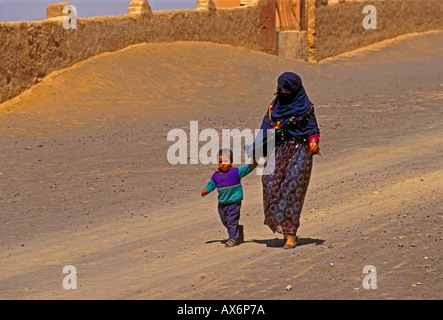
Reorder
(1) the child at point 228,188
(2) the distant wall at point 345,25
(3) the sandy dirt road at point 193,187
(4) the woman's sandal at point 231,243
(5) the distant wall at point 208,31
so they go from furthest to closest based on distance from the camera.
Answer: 1. (2) the distant wall at point 345,25
2. (5) the distant wall at point 208,31
3. (4) the woman's sandal at point 231,243
4. (1) the child at point 228,188
5. (3) the sandy dirt road at point 193,187

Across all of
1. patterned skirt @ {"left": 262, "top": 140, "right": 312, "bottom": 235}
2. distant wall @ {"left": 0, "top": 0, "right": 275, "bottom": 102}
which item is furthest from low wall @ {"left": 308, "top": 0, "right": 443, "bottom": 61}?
patterned skirt @ {"left": 262, "top": 140, "right": 312, "bottom": 235}

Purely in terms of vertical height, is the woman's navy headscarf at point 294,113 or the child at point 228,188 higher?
the woman's navy headscarf at point 294,113

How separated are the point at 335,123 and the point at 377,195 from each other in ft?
21.3

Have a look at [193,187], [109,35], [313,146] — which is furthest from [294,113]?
[109,35]

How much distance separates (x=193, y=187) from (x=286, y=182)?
13.7 feet

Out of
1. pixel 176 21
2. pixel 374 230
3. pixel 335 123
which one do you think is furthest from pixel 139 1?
pixel 374 230

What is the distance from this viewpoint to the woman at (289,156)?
7.92 meters

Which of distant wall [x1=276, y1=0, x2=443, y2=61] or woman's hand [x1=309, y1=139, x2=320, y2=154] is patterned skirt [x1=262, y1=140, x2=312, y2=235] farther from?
distant wall [x1=276, y1=0, x2=443, y2=61]

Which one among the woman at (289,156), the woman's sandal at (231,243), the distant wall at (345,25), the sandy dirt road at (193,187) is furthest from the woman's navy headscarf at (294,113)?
the distant wall at (345,25)

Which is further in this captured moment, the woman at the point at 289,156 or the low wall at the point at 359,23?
the low wall at the point at 359,23

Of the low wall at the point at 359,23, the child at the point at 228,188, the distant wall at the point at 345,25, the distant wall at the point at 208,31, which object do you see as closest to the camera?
the child at the point at 228,188

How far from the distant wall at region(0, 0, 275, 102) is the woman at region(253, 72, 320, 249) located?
1055 centimetres

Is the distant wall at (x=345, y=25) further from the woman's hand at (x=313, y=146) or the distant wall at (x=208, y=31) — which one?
the woman's hand at (x=313, y=146)
